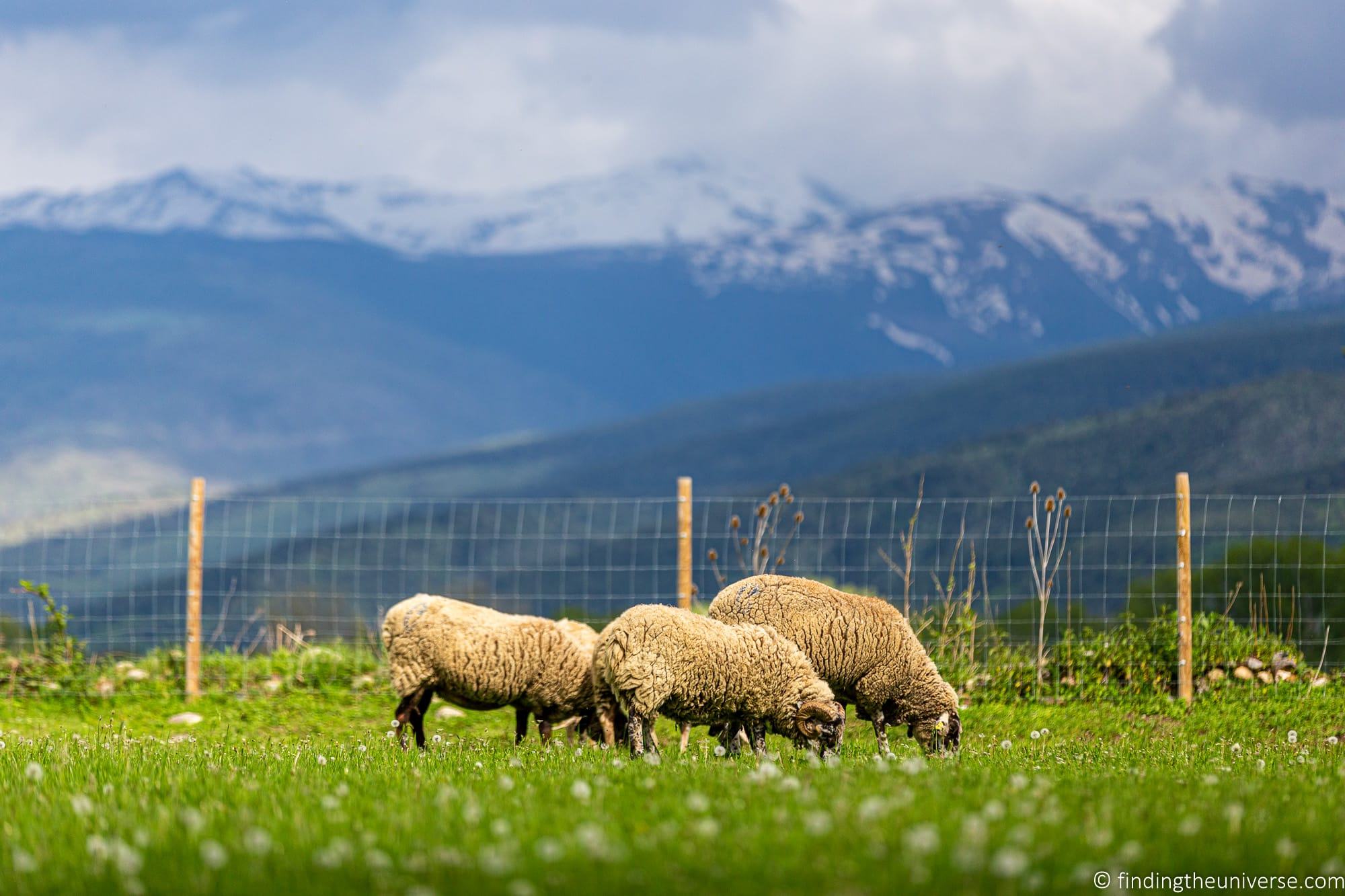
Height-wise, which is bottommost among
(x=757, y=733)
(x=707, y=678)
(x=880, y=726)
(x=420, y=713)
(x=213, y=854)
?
(x=420, y=713)

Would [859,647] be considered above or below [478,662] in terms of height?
above

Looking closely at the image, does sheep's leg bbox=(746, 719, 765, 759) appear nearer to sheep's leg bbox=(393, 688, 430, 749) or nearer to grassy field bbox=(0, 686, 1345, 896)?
grassy field bbox=(0, 686, 1345, 896)

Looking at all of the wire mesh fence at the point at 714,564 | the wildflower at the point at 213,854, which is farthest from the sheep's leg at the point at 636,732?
the wildflower at the point at 213,854

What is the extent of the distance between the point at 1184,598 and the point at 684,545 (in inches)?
211

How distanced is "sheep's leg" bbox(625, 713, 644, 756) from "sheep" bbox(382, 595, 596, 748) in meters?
1.94

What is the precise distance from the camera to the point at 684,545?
14406mm

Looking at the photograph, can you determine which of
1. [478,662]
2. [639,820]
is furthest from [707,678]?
[639,820]

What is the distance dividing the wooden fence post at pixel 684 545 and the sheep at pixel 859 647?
385 cm

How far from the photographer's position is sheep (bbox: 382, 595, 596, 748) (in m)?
10.7

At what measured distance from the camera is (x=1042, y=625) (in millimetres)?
13562

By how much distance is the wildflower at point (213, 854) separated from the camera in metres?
4.09

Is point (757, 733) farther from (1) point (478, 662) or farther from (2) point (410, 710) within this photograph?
(2) point (410, 710)

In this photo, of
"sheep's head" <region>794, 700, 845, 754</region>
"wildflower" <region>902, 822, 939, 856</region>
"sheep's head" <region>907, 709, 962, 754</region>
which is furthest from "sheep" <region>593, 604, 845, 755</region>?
"wildflower" <region>902, 822, 939, 856</region>

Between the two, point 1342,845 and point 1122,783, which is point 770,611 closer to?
point 1122,783
